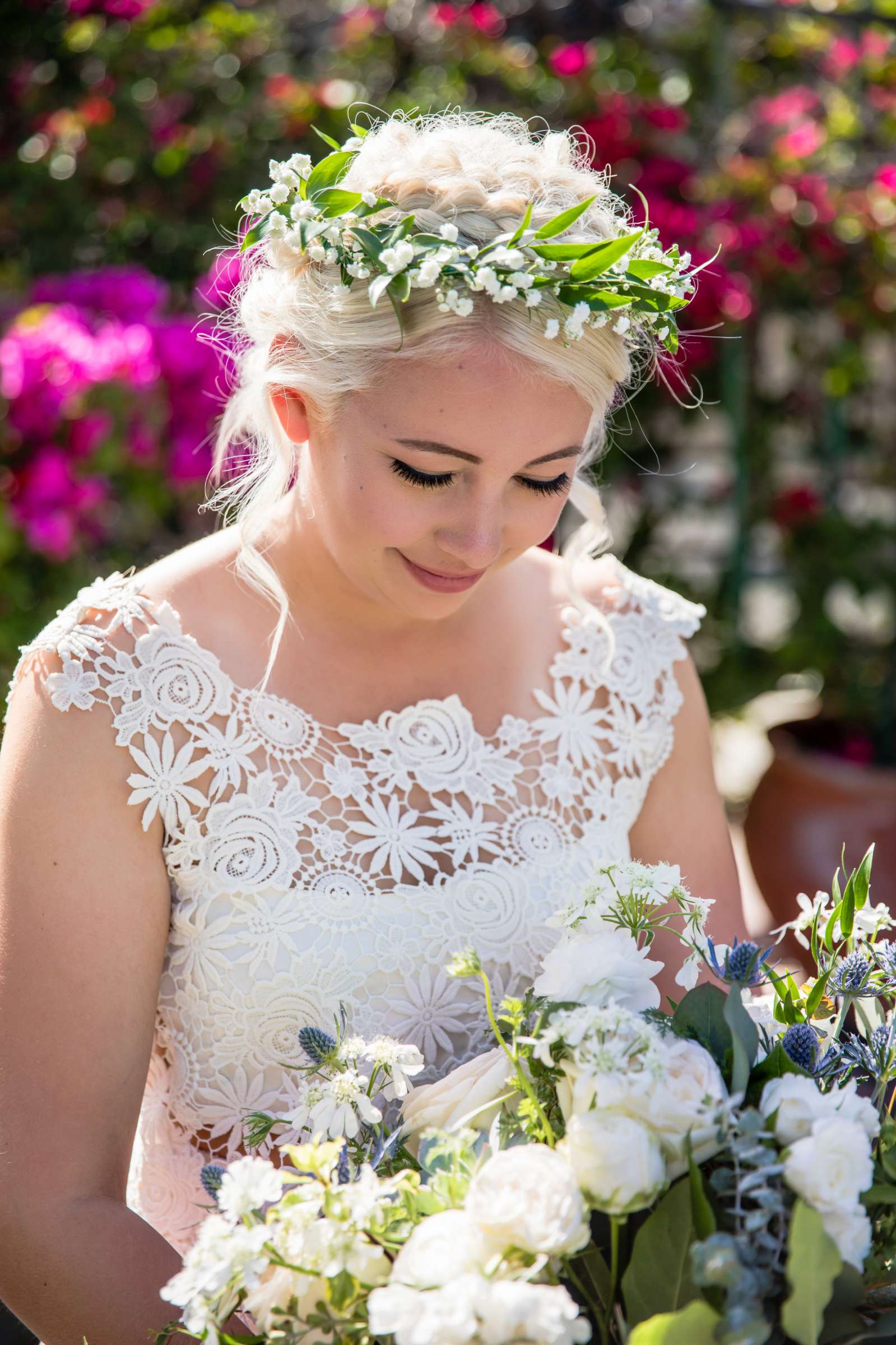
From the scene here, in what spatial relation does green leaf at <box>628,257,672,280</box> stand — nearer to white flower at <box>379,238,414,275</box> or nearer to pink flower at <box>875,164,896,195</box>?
white flower at <box>379,238,414,275</box>

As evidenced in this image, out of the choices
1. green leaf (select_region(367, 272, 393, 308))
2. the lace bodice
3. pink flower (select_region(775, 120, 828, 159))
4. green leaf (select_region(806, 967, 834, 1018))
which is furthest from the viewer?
pink flower (select_region(775, 120, 828, 159))

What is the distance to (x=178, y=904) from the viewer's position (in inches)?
64.1

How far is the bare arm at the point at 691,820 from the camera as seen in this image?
194cm

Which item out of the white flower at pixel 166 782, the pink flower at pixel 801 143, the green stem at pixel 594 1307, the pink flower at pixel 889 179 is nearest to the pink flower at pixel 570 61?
the pink flower at pixel 801 143

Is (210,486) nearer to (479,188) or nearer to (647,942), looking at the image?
(479,188)

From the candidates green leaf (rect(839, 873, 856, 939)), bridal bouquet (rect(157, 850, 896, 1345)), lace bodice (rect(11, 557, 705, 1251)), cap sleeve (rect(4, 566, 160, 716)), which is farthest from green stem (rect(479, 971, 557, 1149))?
cap sleeve (rect(4, 566, 160, 716))

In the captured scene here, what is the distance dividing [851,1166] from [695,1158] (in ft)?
0.39

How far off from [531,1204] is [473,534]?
2.71ft

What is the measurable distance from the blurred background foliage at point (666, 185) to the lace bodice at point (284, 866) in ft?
4.79

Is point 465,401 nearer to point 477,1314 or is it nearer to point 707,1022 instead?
point 707,1022

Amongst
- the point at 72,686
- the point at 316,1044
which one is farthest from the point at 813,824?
the point at 316,1044

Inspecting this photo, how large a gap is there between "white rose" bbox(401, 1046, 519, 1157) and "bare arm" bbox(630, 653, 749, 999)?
75cm

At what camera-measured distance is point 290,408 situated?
164cm

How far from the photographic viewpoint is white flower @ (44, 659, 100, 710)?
5.11 feet
